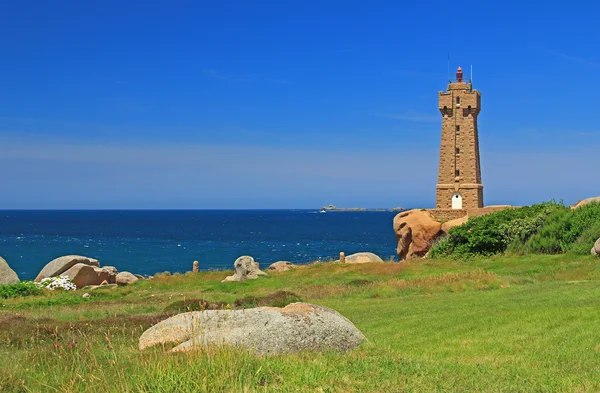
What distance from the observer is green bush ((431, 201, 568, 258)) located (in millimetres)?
34688

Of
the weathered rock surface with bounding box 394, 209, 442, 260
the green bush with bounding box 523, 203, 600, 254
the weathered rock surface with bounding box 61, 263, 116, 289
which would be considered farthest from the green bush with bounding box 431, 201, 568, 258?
the weathered rock surface with bounding box 61, 263, 116, 289

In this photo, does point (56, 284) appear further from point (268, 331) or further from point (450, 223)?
point (268, 331)

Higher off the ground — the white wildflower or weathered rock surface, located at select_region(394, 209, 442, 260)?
weathered rock surface, located at select_region(394, 209, 442, 260)

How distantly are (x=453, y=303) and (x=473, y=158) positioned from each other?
102 feet

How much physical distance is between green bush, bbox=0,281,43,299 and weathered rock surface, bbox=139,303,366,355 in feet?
71.6

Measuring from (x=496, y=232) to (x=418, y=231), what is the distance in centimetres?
922

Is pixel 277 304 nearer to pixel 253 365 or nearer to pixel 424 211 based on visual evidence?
pixel 253 365

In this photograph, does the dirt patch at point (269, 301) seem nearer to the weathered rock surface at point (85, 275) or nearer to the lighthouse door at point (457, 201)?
the weathered rock surface at point (85, 275)

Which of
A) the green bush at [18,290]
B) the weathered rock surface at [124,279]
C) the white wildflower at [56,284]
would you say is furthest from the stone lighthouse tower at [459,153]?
the green bush at [18,290]

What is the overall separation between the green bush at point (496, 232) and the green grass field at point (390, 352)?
1157 cm

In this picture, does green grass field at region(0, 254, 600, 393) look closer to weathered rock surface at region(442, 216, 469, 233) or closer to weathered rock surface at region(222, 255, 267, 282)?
weathered rock surface at region(222, 255, 267, 282)

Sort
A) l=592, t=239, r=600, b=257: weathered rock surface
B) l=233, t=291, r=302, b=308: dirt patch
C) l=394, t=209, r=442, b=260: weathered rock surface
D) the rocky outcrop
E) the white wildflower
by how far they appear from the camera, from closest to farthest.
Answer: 1. l=233, t=291, r=302, b=308: dirt patch
2. l=592, t=239, r=600, b=257: weathered rock surface
3. the white wildflower
4. the rocky outcrop
5. l=394, t=209, r=442, b=260: weathered rock surface

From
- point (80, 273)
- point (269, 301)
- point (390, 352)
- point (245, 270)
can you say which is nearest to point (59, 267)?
point (80, 273)

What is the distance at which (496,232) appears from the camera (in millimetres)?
35562
